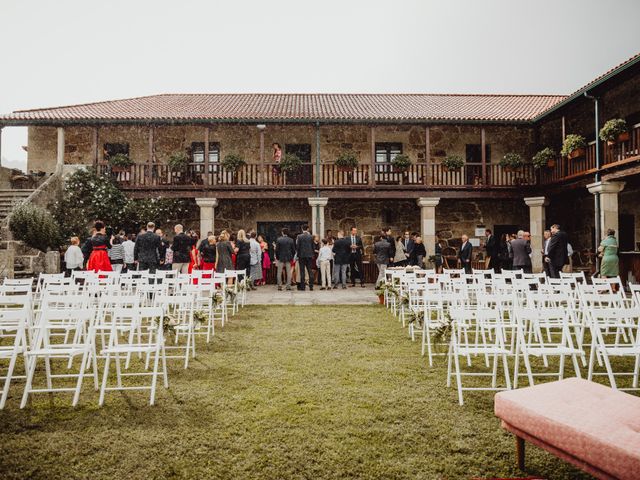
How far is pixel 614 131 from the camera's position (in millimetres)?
12062

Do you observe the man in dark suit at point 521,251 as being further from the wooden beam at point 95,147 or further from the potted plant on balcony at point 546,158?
the wooden beam at point 95,147

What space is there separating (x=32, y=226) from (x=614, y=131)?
15374mm

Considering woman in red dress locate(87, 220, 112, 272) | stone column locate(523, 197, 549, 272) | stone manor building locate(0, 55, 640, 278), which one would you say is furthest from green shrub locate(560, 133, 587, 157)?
woman in red dress locate(87, 220, 112, 272)

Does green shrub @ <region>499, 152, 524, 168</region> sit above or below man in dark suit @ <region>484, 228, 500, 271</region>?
above

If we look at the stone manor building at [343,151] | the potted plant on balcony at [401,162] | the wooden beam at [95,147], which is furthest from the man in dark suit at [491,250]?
the wooden beam at [95,147]

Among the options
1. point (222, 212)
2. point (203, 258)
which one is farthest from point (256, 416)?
point (222, 212)

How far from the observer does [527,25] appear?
1744 cm

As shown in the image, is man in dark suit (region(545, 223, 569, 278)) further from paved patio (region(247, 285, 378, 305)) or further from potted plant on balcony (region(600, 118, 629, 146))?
paved patio (region(247, 285, 378, 305))

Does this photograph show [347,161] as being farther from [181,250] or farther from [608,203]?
[608,203]

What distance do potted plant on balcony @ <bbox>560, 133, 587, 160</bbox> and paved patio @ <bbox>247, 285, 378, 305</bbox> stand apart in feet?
23.0

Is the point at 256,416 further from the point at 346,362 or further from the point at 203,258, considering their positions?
the point at 203,258

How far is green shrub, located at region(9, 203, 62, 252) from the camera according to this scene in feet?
42.3

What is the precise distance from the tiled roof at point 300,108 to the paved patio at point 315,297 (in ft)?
21.1

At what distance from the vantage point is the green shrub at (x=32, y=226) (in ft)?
42.3
